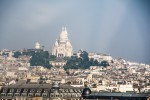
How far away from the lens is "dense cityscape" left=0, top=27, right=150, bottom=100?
171 feet

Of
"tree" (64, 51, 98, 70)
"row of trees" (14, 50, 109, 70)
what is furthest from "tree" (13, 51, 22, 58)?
"tree" (64, 51, 98, 70)

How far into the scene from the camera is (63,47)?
146000mm

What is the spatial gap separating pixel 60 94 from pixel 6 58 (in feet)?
243

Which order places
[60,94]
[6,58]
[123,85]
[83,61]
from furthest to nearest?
[6,58] → [83,61] → [123,85] → [60,94]

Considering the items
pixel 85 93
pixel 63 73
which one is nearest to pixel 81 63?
pixel 63 73

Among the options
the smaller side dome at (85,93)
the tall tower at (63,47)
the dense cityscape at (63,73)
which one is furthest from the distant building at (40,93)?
the tall tower at (63,47)

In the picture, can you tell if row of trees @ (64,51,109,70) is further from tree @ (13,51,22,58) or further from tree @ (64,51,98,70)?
tree @ (13,51,22,58)

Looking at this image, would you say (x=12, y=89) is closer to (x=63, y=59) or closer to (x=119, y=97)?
(x=119, y=97)

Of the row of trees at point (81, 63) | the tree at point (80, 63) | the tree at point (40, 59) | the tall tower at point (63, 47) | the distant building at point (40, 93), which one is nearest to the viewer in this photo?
the distant building at point (40, 93)

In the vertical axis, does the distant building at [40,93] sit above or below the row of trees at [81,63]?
below

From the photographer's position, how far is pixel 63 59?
128 meters

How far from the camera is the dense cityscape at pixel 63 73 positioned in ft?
171

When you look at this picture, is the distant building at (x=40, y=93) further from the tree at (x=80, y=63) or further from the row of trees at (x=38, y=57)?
the row of trees at (x=38, y=57)

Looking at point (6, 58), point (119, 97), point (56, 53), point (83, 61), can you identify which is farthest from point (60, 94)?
point (56, 53)
